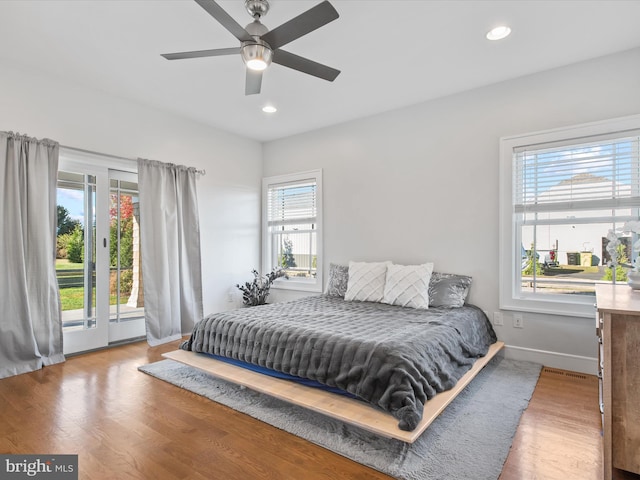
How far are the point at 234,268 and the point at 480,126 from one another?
140 inches

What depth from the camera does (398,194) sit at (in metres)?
4.12

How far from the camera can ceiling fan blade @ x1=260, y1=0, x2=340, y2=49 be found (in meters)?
1.87

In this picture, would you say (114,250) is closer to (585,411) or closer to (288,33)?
(288,33)

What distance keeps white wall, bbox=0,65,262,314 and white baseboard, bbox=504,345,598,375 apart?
351 centimetres

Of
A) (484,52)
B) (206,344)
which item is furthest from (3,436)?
(484,52)

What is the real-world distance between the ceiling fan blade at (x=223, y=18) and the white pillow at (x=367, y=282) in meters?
2.57

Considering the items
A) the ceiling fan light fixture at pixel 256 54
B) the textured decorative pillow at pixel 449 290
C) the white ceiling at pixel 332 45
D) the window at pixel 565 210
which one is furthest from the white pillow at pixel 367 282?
the ceiling fan light fixture at pixel 256 54

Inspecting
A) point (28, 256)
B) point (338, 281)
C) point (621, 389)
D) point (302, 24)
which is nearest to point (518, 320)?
point (621, 389)

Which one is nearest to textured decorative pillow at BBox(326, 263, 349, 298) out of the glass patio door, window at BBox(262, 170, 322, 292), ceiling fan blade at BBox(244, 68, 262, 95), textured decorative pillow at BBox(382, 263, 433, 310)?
window at BBox(262, 170, 322, 292)

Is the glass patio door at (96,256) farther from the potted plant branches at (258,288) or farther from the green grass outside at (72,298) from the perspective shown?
the potted plant branches at (258,288)

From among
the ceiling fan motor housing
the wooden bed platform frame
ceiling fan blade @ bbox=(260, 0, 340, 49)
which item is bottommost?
the wooden bed platform frame

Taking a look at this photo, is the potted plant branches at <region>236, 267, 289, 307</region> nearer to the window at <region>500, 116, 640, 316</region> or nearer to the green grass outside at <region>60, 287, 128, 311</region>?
the green grass outside at <region>60, 287, 128, 311</region>

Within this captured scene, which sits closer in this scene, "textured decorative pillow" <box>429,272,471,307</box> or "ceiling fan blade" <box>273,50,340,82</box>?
"ceiling fan blade" <box>273,50,340,82</box>

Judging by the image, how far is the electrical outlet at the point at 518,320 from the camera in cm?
335
